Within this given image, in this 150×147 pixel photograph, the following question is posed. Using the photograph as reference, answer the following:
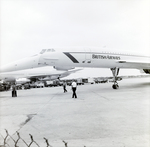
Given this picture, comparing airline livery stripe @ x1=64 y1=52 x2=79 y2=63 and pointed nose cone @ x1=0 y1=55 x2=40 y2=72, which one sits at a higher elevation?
airline livery stripe @ x1=64 y1=52 x2=79 y2=63

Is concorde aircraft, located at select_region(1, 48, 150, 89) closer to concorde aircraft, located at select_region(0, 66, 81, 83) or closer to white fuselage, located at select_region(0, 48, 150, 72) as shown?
white fuselage, located at select_region(0, 48, 150, 72)

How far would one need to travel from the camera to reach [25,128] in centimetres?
473

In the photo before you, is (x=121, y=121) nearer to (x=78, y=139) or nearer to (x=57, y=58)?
(x=78, y=139)

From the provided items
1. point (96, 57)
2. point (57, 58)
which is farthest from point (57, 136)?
point (96, 57)

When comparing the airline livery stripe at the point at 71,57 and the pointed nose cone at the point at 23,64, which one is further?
the airline livery stripe at the point at 71,57

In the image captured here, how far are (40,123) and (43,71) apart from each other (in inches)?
1256

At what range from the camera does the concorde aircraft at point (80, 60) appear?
12.9m

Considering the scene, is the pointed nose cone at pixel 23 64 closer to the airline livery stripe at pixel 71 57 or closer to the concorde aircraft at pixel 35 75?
the airline livery stripe at pixel 71 57

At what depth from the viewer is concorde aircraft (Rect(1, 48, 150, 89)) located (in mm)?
12891

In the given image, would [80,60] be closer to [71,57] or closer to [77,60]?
[77,60]

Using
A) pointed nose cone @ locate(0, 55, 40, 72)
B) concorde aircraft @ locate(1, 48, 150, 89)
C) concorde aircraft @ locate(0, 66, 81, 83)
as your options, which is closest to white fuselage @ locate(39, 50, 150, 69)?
concorde aircraft @ locate(1, 48, 150, 89)

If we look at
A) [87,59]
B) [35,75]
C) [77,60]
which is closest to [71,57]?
[77,60]

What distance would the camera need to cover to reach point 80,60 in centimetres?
1407

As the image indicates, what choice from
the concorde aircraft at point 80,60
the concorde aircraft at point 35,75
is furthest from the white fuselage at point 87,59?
the concorde aircraft at point 35,75
